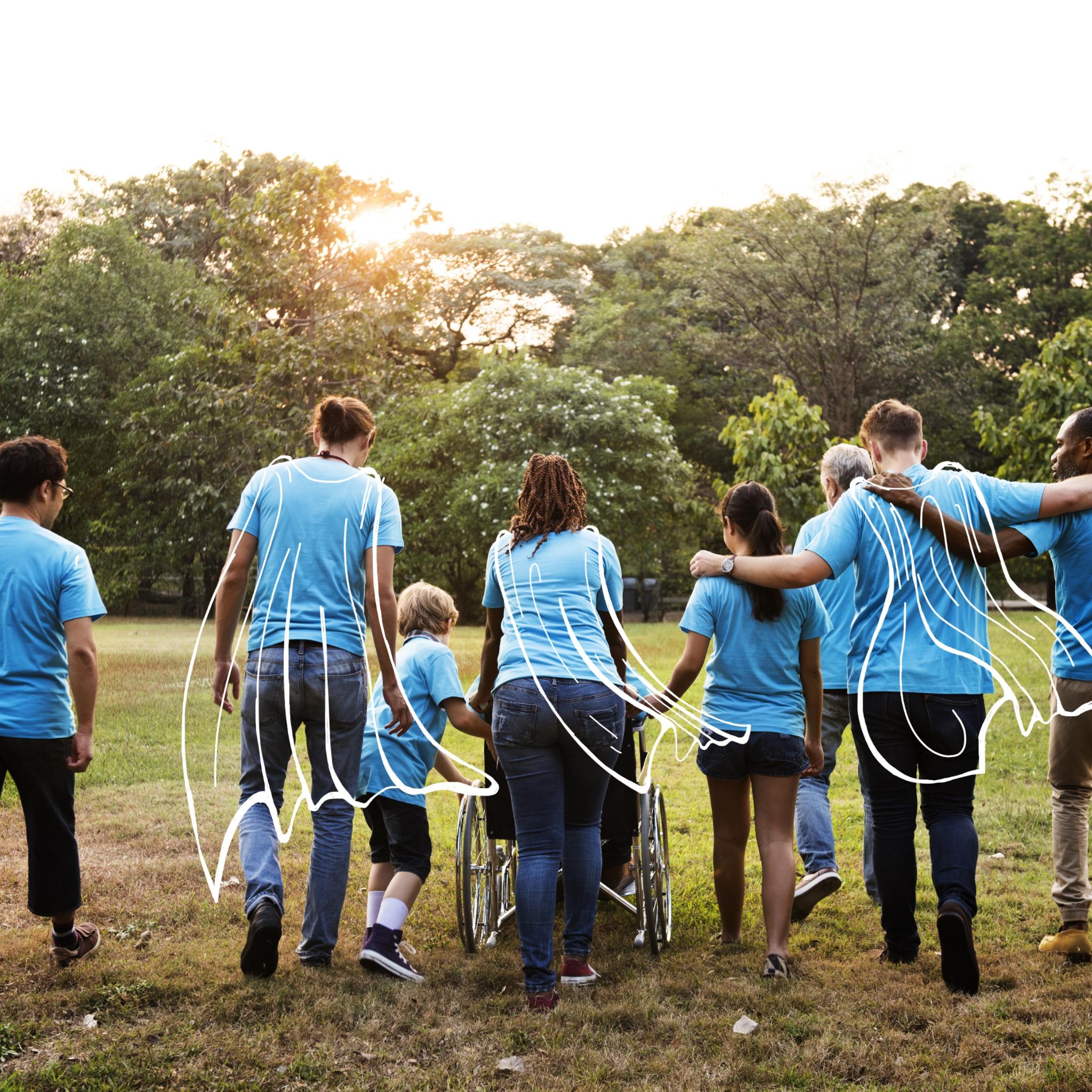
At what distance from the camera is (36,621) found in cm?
405

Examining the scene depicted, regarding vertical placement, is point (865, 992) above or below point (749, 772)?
below

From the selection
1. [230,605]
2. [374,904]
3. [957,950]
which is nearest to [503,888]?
[374,904]

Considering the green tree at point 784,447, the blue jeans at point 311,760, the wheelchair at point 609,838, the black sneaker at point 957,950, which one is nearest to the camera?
the black sneaker at point 957,950

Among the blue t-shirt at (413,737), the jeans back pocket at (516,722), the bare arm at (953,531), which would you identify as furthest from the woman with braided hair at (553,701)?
the bare arm at (953,531)

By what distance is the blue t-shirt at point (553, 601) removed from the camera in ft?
12.6

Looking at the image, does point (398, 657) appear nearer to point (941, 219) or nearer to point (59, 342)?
point (59, 342)

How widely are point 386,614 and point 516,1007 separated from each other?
56.4 inches

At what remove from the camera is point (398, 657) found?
14.0 feet

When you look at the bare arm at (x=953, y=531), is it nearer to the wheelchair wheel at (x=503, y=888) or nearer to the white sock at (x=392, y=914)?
the wheelchair wheel at (x=503, y=888)

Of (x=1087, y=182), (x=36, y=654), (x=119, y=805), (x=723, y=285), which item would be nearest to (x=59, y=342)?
(x=723, y=285)

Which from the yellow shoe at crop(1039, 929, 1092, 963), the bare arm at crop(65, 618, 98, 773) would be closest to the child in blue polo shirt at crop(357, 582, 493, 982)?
the bare arm at crop(65, 618, 98, 773)

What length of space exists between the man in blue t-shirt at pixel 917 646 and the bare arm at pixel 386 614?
111cm

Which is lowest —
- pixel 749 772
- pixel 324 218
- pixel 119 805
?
pixel 119 805

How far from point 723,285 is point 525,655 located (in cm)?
2926
